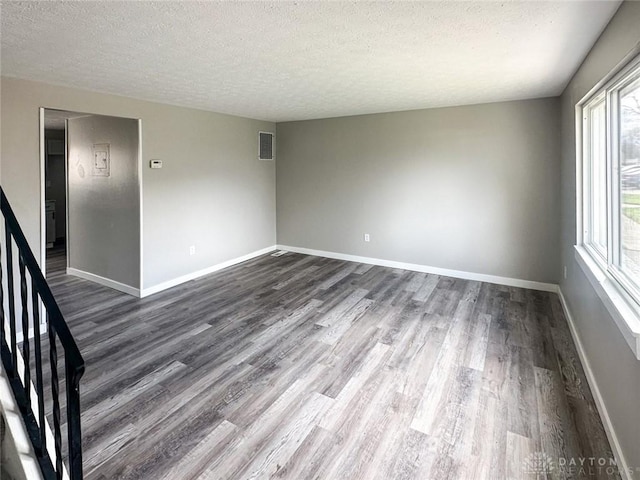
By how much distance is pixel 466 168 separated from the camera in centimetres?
458

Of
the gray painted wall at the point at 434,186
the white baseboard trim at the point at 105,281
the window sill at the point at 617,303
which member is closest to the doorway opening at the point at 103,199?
the white baseboard trim at the point at 105,281

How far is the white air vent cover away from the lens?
5.79 metres

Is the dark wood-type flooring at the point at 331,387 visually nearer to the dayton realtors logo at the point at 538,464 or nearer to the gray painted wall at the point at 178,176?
the dayton realtors logo at the point at 538,464

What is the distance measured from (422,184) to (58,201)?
7110 millimetres

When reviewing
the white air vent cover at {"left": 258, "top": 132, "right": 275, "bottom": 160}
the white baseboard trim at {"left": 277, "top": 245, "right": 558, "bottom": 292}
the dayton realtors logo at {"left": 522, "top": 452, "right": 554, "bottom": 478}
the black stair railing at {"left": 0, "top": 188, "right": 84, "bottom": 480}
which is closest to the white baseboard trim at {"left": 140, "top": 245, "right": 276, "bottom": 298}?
the white baseboard trim at {"left": 277, "top": 245, "right": 558, "bottom": 292}

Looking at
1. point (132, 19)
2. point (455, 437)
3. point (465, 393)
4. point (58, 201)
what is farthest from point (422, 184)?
point (58, 201)

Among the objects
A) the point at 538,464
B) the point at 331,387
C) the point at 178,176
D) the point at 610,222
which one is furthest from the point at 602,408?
the point at 178,176

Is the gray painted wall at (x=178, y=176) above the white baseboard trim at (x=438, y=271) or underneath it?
above

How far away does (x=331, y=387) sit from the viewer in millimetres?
2400

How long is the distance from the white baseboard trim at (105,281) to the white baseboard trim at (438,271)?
2753mm

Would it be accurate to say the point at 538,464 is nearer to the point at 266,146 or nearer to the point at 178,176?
the point at 178,176

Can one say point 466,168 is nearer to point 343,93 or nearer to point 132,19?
point 343,93

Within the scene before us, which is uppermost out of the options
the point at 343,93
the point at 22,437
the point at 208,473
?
the point at 343,93

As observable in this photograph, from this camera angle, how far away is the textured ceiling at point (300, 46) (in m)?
1.83
